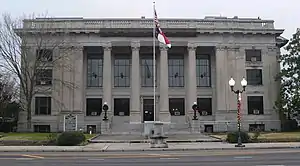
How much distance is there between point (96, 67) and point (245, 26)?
22.3 m

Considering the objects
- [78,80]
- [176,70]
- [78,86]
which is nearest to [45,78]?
[78,80]

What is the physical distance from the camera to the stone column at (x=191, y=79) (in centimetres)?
5550

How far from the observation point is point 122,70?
193 feet

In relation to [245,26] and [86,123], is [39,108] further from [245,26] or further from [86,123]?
[245,26]

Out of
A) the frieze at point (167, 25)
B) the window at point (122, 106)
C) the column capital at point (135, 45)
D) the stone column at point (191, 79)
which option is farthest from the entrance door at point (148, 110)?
the frieze at point (167, 25)

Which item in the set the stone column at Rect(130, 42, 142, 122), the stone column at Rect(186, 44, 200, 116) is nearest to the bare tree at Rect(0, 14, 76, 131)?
the stone column at Rect(130, 42, 142, 122)

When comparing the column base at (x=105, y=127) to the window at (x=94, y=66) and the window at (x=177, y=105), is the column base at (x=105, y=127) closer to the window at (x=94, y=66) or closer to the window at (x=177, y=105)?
the window at (x=94, y=66)

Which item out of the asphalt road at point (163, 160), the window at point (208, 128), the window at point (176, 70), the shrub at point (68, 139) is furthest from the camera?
the window at point (176, 70)

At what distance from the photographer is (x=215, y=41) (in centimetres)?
5738

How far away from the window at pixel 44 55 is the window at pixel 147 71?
1304 cm

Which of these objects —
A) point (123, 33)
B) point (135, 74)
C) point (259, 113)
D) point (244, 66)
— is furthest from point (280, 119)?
point (123, 33)

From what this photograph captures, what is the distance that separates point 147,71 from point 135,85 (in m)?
4.35

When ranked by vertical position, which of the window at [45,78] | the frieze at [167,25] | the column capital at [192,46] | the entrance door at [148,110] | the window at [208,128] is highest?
the frieze at [167,25]

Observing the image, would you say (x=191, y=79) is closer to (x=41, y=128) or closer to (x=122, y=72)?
(x=122, y=72)
